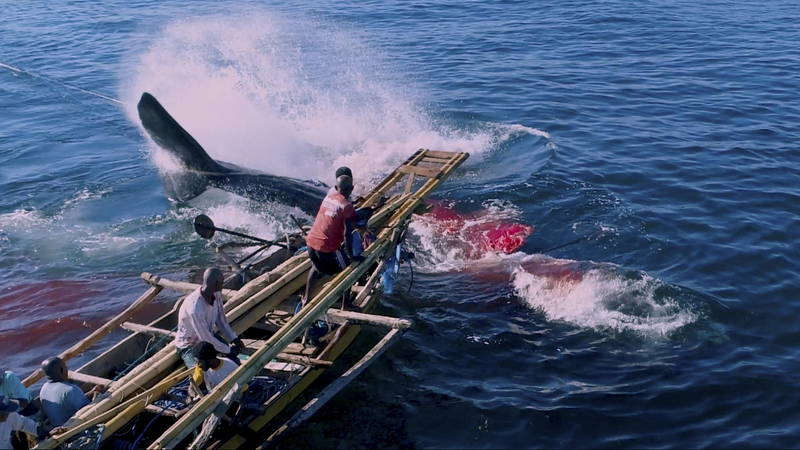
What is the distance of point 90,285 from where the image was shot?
15664 mm

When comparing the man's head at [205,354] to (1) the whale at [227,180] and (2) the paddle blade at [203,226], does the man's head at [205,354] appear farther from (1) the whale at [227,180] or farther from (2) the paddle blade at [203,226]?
(1) the whale at [227,180]

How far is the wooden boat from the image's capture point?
841cm

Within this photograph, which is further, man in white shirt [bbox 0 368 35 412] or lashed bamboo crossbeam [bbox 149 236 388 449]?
man in white shirt [bbox 0 368 35 412]

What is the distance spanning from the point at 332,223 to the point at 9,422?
4.96 meters

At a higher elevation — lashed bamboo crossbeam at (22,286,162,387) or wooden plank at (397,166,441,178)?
wooden plank at (397,166,441,178)

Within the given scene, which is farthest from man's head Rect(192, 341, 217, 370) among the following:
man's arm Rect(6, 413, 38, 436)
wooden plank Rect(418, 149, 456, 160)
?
wooden plank Rect(418, 149, 456, 160)

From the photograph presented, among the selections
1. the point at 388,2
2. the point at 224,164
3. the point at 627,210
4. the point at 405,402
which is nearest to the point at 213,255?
the point at 224,164

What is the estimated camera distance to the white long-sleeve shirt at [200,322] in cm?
908

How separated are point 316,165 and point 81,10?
102ft

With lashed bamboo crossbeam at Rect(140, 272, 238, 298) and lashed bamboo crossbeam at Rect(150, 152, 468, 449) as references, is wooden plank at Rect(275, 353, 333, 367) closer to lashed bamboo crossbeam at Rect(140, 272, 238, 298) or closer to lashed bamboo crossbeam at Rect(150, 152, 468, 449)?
lashed bamboo crossbeam at Rect(150, 152, 468, 449)

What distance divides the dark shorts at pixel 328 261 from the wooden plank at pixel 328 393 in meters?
1.32

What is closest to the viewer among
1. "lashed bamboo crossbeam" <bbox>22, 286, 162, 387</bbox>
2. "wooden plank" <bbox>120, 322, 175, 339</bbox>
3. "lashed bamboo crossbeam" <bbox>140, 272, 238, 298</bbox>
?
"lashed bamboo crossbeam" <bbox>22, 286, 162, 387</bbox>

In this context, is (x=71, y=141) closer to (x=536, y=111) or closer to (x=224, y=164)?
(x=224, y=164)

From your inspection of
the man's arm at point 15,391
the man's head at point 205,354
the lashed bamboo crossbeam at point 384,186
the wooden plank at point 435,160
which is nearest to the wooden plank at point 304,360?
the man's head at point 205,354
